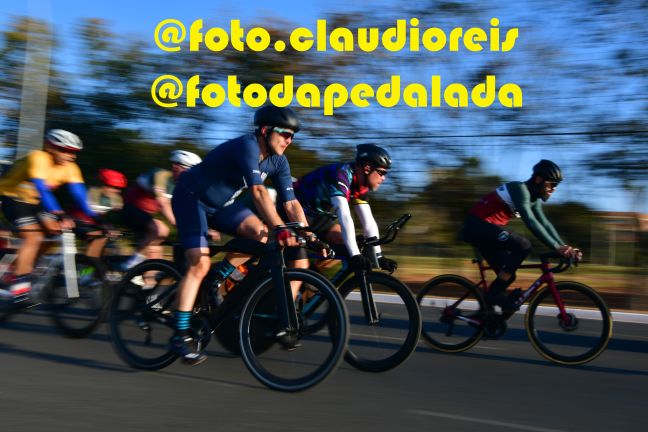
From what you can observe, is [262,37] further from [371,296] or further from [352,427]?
[352,427]

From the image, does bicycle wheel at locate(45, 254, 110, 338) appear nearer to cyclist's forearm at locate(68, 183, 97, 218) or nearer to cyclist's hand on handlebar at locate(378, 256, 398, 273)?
cyclist's forearm at locate(68, 183, 97, 218)

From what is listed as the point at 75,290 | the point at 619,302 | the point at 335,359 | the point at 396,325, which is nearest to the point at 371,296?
the point at 396,325

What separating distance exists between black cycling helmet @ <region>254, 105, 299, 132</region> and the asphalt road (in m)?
1.78

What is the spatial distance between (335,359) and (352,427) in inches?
26.4

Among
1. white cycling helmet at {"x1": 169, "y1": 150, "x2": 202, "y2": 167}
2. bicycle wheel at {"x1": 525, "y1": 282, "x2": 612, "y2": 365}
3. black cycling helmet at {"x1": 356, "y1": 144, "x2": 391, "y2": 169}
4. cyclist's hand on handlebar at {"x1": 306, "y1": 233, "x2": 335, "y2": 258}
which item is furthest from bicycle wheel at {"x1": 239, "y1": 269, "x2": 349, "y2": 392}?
white cycling helmet at {"x1": 169, "y1": 150, "x2": 202, "y2": 167}

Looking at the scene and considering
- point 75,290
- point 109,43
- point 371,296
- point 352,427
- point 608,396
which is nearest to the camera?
point 352,427

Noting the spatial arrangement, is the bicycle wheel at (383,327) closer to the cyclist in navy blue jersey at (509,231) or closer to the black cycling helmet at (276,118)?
the black cycling helmet at (276,118)

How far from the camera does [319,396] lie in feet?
17.4

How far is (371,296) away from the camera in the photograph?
19.8ft

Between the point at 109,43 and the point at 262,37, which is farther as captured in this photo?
the point at 109,43

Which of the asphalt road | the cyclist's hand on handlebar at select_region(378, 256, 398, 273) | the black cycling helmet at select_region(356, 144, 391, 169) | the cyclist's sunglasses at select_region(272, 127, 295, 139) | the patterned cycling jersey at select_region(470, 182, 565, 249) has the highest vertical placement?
the cyclist's sunglasses at select_region(272, 127, 295, 139)

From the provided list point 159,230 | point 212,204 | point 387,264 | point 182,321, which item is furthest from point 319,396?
point 159,230

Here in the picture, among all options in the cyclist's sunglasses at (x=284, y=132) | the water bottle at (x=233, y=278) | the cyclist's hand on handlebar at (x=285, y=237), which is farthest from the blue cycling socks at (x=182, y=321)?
the cyclist's sunglasses at (x=284, y=132)

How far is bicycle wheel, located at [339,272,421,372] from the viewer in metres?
5.75
